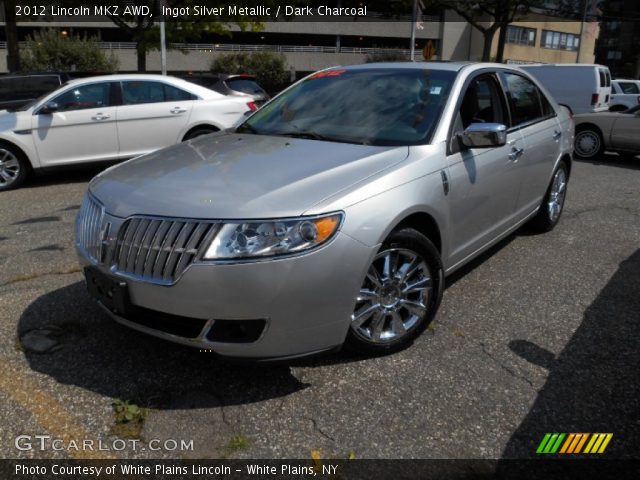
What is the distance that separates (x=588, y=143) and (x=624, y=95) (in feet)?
34.0

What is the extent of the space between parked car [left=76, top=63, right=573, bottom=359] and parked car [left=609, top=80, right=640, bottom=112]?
18212mm

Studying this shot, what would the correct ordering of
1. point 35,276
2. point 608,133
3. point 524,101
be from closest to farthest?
point 35,276, point 524,101, point 608,133

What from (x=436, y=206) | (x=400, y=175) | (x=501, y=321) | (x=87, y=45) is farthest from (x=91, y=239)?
(x=87, y=45)

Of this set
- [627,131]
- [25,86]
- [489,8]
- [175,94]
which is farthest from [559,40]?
[25,86]

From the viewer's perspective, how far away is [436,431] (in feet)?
8.26

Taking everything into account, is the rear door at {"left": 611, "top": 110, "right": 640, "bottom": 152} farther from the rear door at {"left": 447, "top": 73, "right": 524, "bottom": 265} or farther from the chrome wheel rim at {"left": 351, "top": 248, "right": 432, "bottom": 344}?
the chrome wheel rim at {"left": 351, "top": 248, "right": 432, "bottom": 344}

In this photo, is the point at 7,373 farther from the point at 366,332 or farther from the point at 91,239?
the point at 366,332

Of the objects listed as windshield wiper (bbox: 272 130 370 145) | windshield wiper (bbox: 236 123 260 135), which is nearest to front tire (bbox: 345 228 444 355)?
windshield wiper (bbox: 272 130 370 145)

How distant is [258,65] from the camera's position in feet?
141

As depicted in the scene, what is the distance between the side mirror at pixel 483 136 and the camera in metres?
3.36

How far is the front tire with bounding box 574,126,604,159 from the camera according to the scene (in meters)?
11.0

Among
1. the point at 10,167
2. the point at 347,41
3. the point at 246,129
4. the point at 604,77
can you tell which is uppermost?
the point at 347,41
